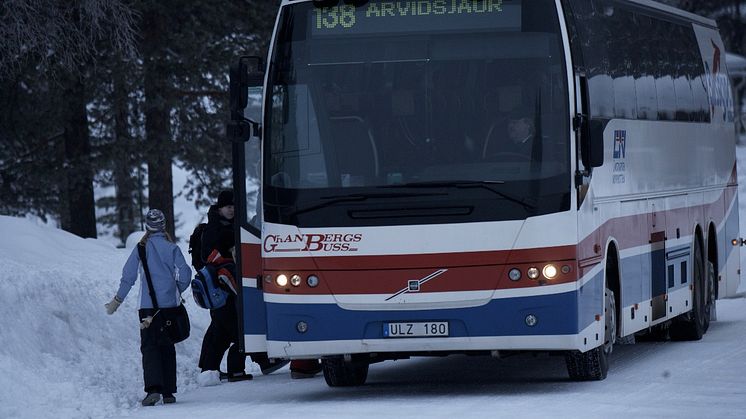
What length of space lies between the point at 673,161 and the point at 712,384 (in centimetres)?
464

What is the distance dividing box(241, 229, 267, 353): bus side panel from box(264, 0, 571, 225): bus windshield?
70 centimetres

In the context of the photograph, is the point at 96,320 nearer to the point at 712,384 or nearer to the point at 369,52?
the point at 369,52

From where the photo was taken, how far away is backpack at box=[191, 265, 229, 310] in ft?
51.3

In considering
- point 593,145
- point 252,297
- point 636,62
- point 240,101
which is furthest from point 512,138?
point 636,62

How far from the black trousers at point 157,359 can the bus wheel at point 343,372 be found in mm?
1328

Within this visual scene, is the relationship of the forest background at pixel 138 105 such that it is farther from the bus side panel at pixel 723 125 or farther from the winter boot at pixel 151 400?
the winter boot at pixel 151 400

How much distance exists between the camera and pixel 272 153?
520 inches

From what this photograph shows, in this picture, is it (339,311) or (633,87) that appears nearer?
(339,311)

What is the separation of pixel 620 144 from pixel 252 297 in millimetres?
3655

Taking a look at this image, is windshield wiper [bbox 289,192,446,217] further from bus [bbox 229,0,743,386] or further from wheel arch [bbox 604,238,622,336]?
wheel arch [bbox 604,238,622,336]

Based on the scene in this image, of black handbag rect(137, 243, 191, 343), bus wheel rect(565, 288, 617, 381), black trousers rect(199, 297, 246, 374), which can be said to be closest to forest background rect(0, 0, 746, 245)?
black trousers rect(199, 297, 246, 374)

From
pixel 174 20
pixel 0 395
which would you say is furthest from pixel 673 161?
pixel 174 20

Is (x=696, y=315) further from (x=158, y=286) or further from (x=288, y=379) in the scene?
(x=158, y=286)

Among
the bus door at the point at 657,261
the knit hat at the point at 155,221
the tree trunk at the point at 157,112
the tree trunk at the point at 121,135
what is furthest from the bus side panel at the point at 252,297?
the tree trunk at the point at 121,135
